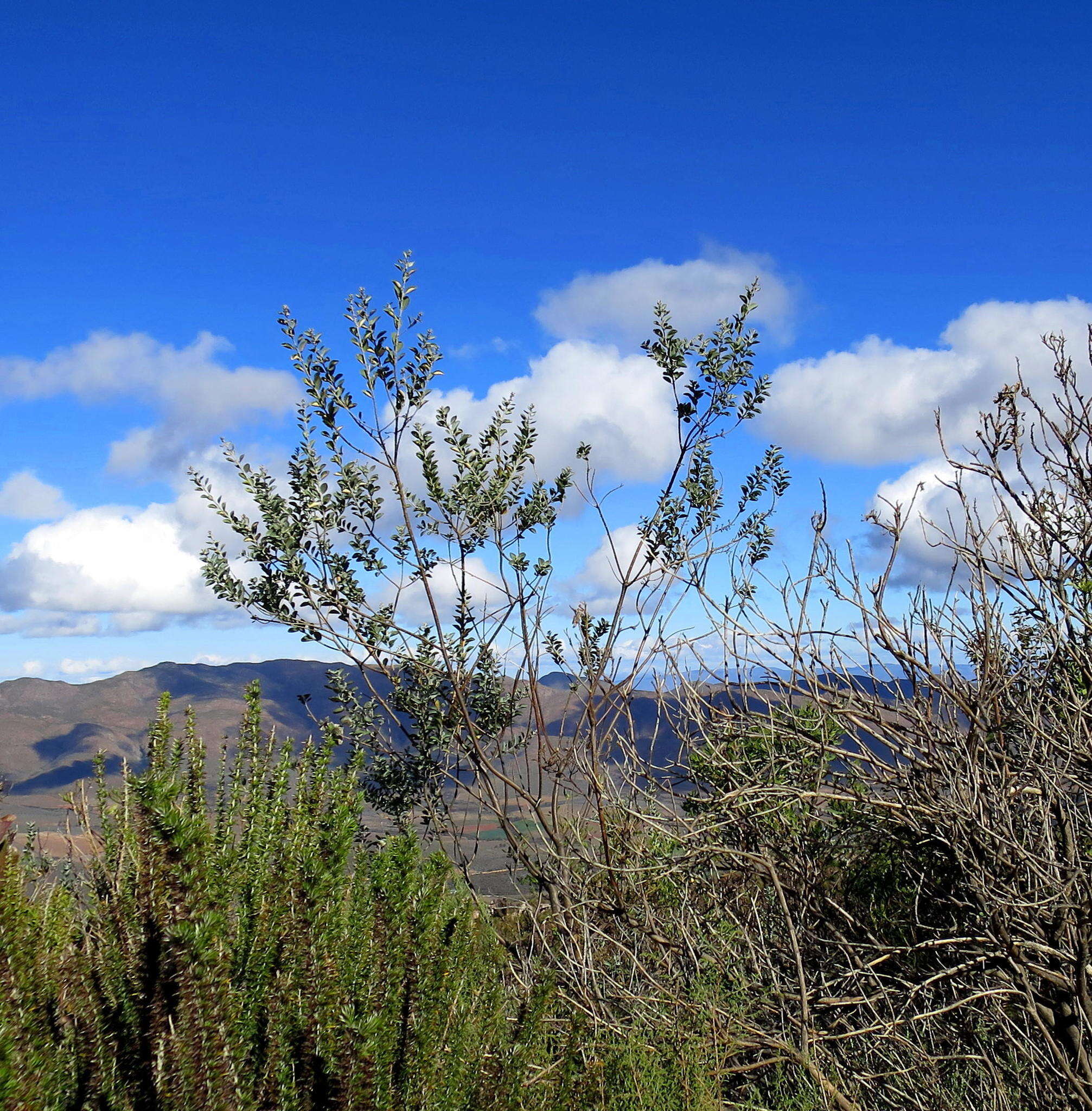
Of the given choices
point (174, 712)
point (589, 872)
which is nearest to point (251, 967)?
point (174, 712)

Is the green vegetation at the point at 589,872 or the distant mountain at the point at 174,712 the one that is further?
the distant mountain at the point at 174,712

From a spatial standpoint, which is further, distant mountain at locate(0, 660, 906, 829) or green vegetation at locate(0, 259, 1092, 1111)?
distant mountain at locate(0, 660, 906, 829)

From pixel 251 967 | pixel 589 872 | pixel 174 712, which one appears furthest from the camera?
pixel 589 872

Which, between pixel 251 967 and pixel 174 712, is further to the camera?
pixel 174 712

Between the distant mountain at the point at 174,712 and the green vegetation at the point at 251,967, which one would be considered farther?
the distant mountain at the point at 174,712

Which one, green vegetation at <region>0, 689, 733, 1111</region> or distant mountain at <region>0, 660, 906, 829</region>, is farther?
distant mountain at <region>0, 660, 906, 829</region>

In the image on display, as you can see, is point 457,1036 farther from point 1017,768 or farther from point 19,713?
point 19,713

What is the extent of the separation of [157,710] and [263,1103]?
94 cm

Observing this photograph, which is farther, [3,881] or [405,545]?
[405,545]

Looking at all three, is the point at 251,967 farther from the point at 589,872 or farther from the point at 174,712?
the point at 589,872

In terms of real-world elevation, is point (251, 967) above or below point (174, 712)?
below

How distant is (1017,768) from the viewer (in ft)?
13.5

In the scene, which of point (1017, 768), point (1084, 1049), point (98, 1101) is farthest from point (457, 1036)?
point (1017, 768)

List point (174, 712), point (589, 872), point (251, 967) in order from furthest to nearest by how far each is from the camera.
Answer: point (589, 872)
point (174, 712)
point (251, 967)
